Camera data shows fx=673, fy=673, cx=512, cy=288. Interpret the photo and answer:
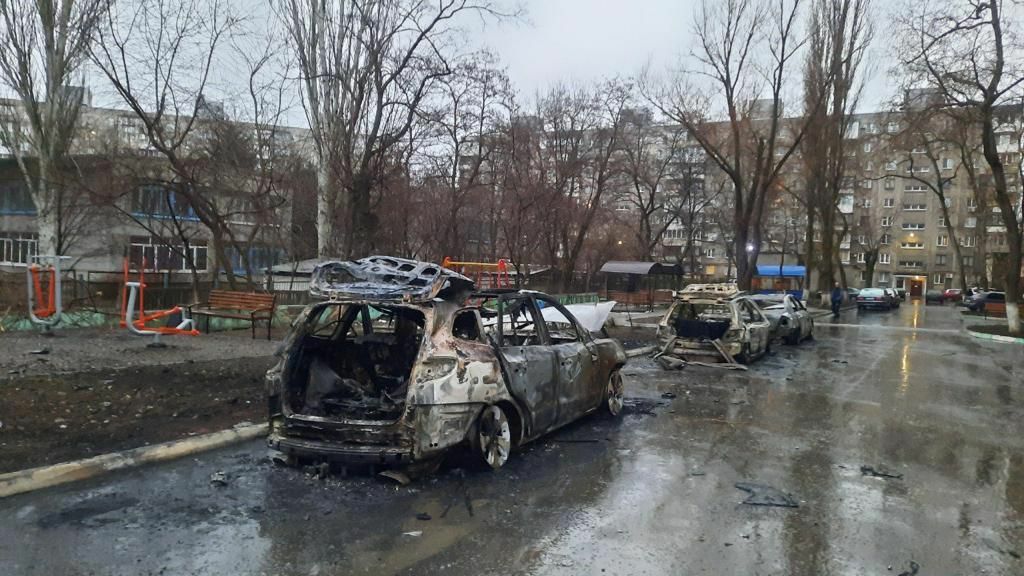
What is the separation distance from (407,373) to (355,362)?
492 mm

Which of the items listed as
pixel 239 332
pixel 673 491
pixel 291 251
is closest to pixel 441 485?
pixel 673 491

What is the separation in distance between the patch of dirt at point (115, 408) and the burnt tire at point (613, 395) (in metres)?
3.93

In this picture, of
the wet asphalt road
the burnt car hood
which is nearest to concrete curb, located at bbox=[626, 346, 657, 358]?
the wet asphalt road

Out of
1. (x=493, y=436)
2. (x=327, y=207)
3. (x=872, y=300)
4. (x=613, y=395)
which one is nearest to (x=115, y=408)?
(x=493, y=436)

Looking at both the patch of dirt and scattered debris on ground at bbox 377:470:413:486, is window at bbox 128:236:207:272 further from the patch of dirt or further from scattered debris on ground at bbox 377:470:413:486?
scattered debris on ground at bbox 377:470:413:486

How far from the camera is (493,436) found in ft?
18.6

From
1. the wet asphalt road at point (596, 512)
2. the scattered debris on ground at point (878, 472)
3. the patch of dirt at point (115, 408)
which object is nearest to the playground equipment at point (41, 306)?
the patch of dirt at point (115, 408)

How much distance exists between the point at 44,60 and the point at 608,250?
32604mm

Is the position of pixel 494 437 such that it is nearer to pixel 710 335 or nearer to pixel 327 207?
pixel 710 335

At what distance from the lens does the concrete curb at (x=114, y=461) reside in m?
4.88

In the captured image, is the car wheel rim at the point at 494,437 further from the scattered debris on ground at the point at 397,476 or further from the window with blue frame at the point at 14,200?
the window with blue frame at the point at 14,200

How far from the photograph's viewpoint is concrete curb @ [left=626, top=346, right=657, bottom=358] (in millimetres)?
14297

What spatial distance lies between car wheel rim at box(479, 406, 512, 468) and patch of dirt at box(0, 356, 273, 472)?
289 cm

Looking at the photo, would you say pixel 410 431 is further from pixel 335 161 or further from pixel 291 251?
pixel 291 251
